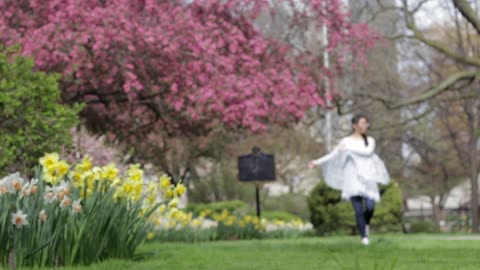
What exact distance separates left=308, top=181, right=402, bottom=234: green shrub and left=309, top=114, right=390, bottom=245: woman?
23.8 feet

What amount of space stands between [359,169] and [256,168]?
22.9 feet

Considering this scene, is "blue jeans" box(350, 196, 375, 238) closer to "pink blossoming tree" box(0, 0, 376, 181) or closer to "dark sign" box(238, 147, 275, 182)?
"pink blossoming tree" box(0, 0, 376, 181)

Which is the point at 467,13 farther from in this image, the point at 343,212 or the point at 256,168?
the point at 343,212

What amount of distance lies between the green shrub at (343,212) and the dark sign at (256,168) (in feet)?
5.22

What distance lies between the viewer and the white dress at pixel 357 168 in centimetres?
1199

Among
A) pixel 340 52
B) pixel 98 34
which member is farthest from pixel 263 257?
pixel 340 52

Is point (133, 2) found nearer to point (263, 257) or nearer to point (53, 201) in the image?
point (263, 257)

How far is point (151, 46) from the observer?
630 inches

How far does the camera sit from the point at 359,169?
12094mm

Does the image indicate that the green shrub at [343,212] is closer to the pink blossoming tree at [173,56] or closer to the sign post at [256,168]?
the sign post at [256,168]

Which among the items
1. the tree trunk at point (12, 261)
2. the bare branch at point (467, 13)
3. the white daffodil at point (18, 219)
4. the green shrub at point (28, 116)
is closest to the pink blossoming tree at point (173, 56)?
the green shrub at point (28, 116)

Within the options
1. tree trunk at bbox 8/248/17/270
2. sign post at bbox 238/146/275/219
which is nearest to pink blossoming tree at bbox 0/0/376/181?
sign post at bbox 238/146/275/219

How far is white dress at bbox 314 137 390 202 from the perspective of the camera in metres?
12.0

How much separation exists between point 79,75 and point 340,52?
635 centimetres
